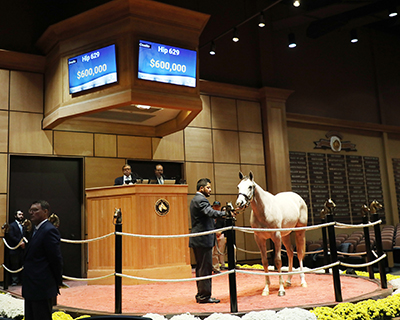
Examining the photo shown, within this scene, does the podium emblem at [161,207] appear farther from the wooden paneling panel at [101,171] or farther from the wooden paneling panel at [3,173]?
the wooden paneling panel at [3,173]

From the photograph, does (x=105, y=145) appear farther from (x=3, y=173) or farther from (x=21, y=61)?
(x=21, y=61)

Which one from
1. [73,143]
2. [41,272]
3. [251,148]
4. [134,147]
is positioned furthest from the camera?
[251,148]

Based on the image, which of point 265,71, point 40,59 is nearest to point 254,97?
point 265,71

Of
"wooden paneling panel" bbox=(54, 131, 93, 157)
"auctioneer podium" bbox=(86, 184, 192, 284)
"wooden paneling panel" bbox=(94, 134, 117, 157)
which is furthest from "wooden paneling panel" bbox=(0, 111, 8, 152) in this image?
"auctioneer podium" bbox=(86, 184, 192, 284)

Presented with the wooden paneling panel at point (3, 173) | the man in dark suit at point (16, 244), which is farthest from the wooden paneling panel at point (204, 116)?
the man in dark suit at point (16, 244)

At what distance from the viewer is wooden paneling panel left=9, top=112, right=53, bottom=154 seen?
30.6ft

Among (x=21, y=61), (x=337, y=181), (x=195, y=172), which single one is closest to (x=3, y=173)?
(x=21, y=61)

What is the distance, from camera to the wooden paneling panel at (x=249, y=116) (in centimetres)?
1236

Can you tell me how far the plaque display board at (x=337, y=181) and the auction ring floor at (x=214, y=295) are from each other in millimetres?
6119

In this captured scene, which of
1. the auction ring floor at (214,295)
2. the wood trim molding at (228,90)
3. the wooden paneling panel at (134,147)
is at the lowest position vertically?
the auction ring floor at (214,295)

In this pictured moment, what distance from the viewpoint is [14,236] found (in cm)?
840

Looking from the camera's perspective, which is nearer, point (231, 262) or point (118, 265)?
point (231, 262)

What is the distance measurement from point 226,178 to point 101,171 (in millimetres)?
3526

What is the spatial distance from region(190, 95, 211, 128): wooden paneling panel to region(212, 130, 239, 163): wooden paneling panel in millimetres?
341
